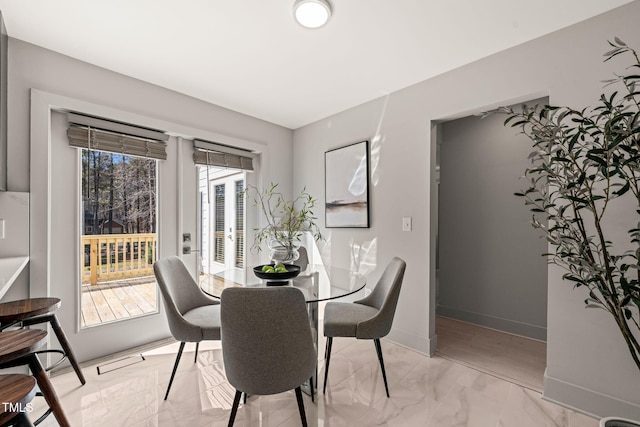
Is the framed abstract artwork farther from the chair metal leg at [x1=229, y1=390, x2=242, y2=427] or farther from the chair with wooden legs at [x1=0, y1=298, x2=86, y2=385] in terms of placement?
the chair with wooden legs at [x1=0, y1=298, x2=86, y2=385]

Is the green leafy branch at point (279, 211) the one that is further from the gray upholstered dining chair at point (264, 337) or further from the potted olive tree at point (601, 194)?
the potted olive tree at point (601, 194)

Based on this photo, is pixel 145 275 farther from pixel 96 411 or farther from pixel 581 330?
pixel 581 330

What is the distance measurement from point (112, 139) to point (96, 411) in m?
2.05

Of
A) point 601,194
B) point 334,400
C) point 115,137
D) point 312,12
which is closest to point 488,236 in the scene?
point 601,194

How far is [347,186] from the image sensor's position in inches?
131

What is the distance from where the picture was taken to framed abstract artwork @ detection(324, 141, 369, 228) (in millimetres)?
3146

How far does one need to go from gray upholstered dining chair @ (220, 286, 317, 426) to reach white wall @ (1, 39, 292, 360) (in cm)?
179

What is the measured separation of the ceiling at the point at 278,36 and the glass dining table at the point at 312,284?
1.72 meters

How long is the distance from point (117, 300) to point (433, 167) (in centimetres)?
307

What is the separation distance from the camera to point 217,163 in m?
3.27

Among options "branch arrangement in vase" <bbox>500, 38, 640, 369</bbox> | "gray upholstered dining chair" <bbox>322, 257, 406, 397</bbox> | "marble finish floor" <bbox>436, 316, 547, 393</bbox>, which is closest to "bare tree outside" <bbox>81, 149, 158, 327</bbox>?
"gray upholstered dining chair" <bbox>322, 257, 406, 397</bbox>

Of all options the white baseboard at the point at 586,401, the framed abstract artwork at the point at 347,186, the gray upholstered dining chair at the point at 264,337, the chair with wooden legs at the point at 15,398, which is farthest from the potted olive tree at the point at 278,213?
the chair with wooden legs at the point at 15,398

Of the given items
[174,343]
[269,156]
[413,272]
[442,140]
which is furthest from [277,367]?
[442,140]

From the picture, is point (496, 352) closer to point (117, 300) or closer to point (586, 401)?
point (586, 401)
